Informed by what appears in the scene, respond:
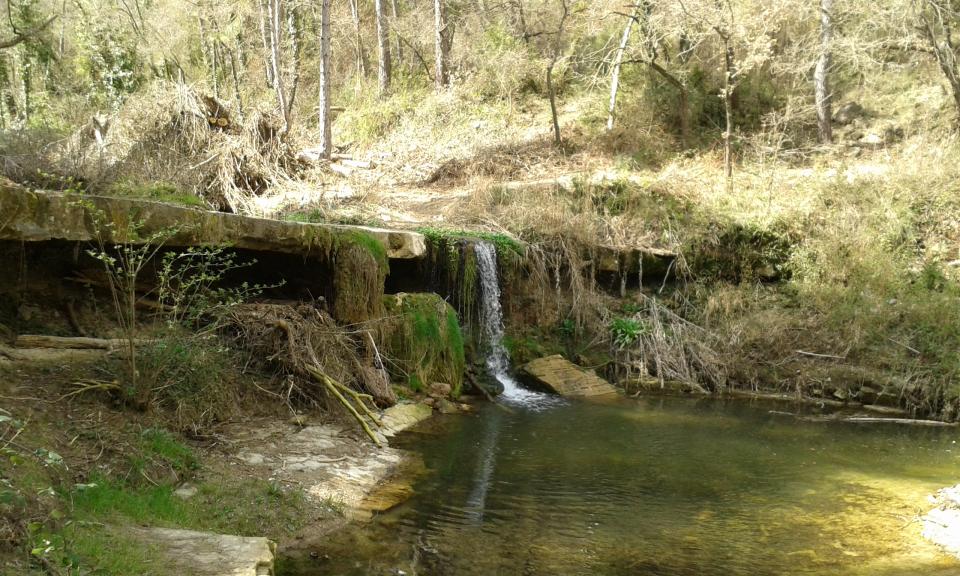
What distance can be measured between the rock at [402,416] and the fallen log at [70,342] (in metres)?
2.55

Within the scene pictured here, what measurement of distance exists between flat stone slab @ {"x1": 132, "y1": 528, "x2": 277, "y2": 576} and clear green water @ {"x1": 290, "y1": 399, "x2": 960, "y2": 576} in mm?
527

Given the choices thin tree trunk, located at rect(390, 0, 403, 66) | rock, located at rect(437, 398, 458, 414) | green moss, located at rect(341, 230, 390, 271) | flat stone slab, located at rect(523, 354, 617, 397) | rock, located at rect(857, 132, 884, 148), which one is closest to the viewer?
green moss, located at rect(341, 230, 390, 271)

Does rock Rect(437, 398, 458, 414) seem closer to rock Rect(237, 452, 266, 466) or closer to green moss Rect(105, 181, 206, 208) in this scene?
rock Rect(237, 452, 266, 466)

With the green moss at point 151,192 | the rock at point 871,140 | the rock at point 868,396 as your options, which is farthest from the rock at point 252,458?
the rock at point 871,140

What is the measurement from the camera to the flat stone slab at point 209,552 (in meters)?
3.53

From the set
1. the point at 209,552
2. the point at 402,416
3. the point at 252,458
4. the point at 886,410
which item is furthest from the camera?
the point at 886,410

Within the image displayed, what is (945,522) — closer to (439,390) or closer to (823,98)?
(439,390)

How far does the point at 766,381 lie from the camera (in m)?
11.1

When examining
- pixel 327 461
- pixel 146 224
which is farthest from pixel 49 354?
pixel 327 461

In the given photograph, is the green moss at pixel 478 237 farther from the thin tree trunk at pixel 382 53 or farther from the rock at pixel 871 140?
the thin tree trunk at pixel 382 53

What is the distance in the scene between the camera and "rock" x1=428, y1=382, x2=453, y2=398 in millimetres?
8773

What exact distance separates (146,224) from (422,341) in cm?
382

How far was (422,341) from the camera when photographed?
8.95 m

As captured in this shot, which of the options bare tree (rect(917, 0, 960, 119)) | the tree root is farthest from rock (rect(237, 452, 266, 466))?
bare tree (rect(917, 0, 960, 119))
